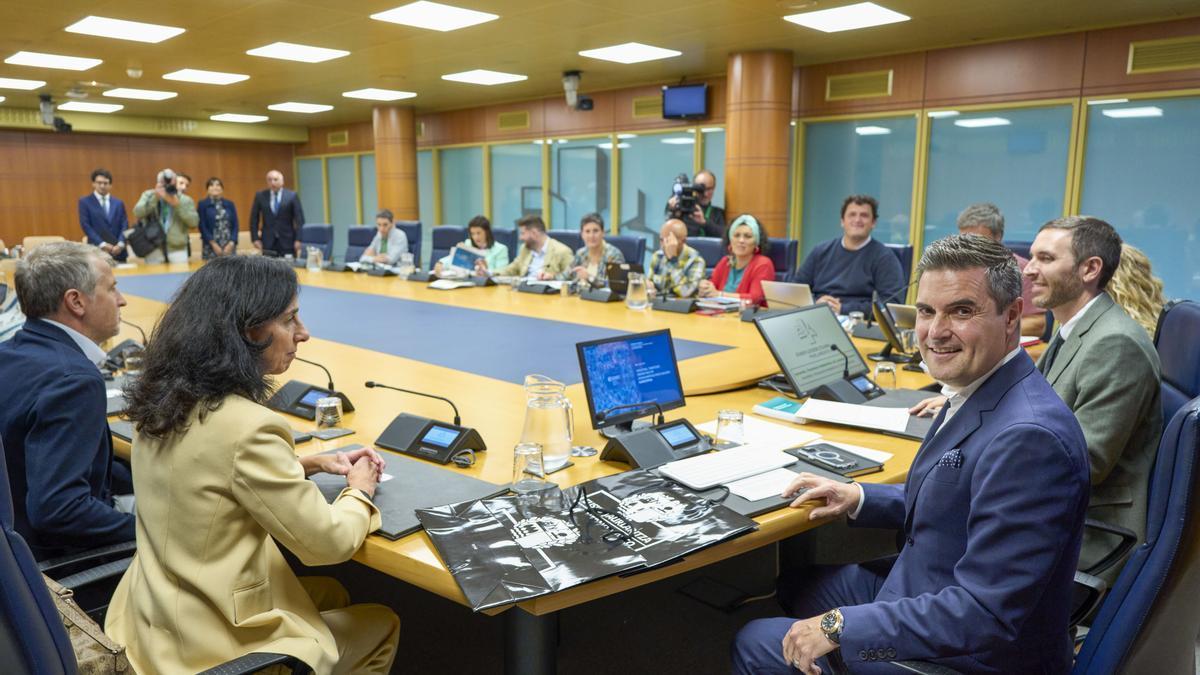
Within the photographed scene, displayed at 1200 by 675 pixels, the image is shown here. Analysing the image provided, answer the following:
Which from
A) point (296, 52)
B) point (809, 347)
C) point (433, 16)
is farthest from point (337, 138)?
point (809, 347)

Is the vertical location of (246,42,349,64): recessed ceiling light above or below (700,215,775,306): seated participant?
above

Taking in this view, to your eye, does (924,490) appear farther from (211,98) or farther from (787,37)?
(211,98)

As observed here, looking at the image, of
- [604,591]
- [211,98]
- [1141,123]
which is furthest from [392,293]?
[211,98]

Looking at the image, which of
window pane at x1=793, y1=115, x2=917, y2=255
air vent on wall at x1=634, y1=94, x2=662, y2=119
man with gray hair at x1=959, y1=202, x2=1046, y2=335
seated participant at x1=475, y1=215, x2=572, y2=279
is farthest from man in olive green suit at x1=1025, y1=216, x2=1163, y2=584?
air vent on wall at x1=634, y1=94, x2=662, y2=119

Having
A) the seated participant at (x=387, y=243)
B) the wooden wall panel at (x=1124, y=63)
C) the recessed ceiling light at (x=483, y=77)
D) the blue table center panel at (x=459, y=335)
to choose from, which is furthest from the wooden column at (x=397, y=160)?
the wooden wall panel at (x=1124, y=63)

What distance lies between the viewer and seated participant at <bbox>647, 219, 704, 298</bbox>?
469 cm

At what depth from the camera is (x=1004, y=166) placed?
22.3ft

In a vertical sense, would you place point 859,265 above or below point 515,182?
below

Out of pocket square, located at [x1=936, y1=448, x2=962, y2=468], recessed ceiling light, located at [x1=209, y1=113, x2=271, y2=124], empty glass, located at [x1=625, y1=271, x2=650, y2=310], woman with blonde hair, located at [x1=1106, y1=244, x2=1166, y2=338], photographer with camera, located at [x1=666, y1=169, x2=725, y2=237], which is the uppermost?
recessed ceiling light, located at [x1=209, y1=113, x2=271, y2=124]

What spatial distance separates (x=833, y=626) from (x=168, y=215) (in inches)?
319

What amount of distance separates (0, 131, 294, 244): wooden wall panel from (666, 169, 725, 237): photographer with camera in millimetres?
10120

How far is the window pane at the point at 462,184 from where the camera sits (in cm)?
1128

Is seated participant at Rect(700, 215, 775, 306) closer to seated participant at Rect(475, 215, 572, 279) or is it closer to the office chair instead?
seated participant at Rect(475, 215, 572, 279)

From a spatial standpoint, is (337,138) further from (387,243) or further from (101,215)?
(387,243)
